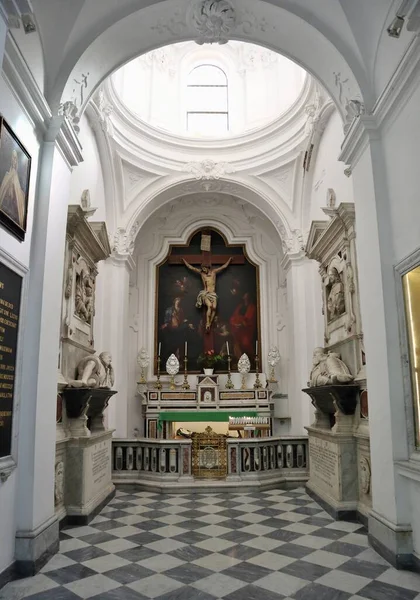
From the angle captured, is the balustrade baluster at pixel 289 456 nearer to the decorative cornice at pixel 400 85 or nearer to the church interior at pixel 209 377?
the church interior at pixel 209 377

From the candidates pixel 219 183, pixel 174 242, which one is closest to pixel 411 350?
pixel 219 183

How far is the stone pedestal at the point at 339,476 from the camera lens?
6539 millimetres

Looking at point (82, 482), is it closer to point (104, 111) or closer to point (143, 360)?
point (143, 360)

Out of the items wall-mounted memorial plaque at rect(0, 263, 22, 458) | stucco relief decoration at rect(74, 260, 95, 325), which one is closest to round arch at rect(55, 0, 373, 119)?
wall-mounted memorial plaque at rect(0, 263, 22, 458)

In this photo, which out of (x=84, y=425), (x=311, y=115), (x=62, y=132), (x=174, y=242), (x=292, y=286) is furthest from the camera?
(x=174, y=242)

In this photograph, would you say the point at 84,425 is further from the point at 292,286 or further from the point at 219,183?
the point at 219,183

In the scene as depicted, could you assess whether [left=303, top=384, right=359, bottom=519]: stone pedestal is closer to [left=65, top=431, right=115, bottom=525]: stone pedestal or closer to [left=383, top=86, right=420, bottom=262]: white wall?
A: [left=383, top=86, right=420, bottom=262]: white wall

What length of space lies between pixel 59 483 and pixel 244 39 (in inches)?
253

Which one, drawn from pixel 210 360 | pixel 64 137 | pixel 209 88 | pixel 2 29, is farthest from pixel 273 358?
pixel 2 29

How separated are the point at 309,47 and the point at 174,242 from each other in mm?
8484

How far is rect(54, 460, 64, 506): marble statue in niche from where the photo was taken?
6.12 metres

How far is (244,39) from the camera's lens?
6680mm

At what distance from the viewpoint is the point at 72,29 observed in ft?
18.7

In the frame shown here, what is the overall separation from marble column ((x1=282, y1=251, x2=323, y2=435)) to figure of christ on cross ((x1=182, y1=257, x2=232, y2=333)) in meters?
2.41
